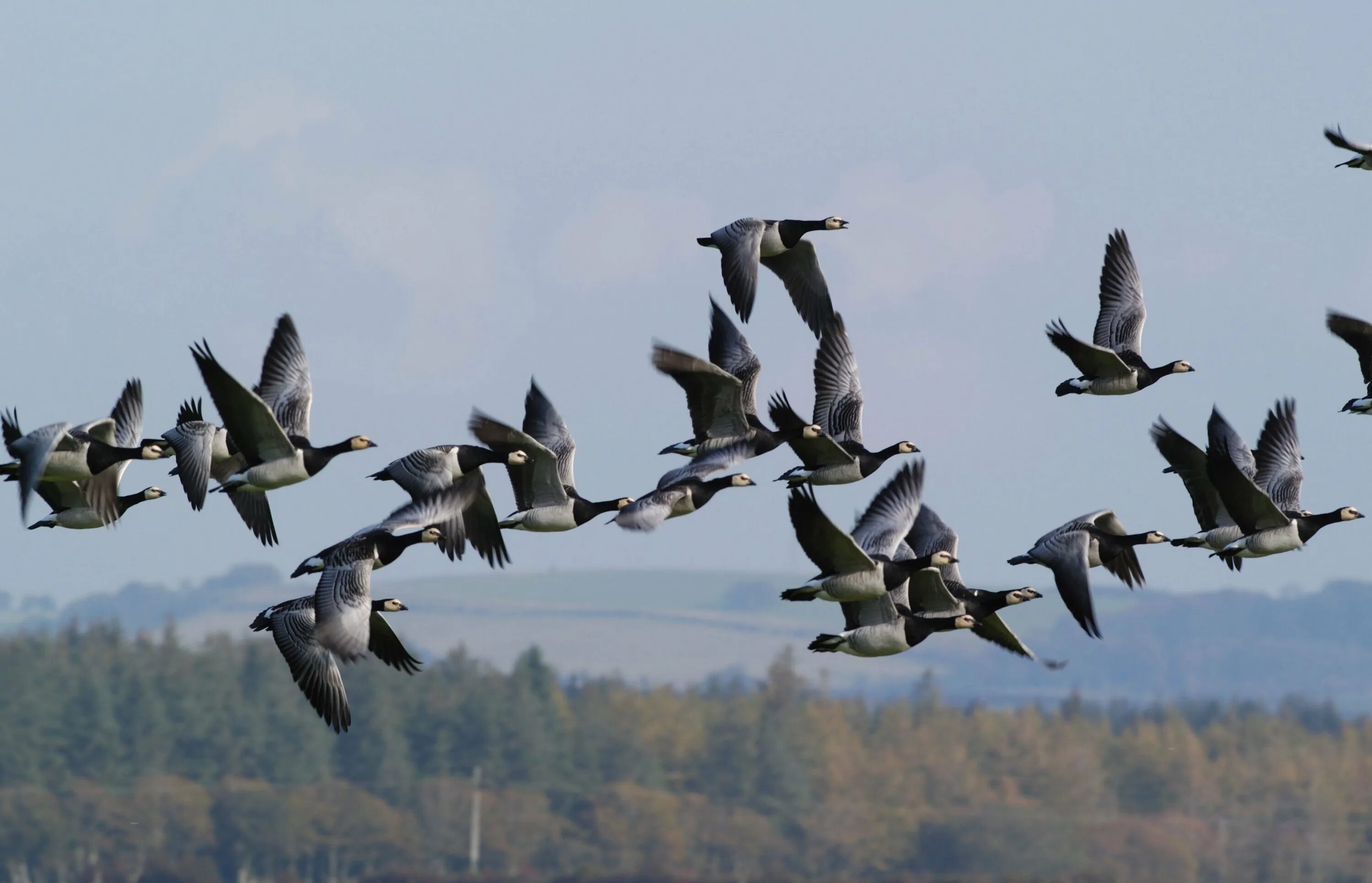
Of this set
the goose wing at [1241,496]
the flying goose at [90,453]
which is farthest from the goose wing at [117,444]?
the goose wing at [1241,496]

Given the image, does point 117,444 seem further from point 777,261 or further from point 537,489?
point 777,261

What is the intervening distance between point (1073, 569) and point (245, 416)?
36.0 feet

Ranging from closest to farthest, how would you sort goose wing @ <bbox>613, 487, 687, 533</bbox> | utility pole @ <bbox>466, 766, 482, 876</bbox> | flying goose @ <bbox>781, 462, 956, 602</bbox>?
flying goose @ <bbox>781, 462, 956, 602</bbox>
goose wing @ <bbox>613, 487, 687, 533</bbox>
utility pole @ <bbox>466, 766, 482, 876</bbox>

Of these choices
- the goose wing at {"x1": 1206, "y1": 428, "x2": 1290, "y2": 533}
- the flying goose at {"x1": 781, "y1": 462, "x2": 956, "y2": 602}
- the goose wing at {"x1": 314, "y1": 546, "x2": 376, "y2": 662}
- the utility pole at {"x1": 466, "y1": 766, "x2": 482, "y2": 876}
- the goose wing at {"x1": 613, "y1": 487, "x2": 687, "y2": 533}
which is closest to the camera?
the goose wing at {"x1": 314, "y1": 546, "x2": 376, "y2": 662}

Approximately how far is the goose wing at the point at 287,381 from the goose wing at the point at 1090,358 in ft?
36.3

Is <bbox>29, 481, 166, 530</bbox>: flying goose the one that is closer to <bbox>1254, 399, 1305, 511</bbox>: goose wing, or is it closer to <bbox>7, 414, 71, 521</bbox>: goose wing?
<bbox>7, 414, 71, 521</bbox>: goose wing

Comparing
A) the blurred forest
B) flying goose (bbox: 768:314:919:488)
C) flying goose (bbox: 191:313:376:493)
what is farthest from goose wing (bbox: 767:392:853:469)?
the blurred forest

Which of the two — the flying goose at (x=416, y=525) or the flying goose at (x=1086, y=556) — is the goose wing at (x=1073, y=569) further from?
the flying goose at (x=416, y=525)

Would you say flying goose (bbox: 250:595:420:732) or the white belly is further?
the white belly

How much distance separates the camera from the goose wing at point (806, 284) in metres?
36.1

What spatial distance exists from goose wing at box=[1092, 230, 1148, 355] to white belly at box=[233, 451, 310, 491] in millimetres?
12759

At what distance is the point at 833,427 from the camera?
34.8 metres

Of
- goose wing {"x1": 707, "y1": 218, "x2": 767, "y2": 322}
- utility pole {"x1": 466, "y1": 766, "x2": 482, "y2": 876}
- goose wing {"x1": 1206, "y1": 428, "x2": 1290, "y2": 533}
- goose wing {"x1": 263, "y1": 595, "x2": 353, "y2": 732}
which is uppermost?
goose wing {"x1": 707, "y1": 218, "x2": 767, "y2": 322}

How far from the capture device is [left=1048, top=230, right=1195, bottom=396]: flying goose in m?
32.2
